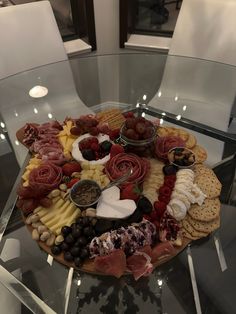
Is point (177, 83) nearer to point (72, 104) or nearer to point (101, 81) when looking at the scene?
point (101, 81)

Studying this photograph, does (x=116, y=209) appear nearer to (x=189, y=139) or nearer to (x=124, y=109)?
(x=189, y=139)

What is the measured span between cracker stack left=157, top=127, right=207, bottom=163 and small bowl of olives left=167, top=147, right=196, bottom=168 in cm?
8

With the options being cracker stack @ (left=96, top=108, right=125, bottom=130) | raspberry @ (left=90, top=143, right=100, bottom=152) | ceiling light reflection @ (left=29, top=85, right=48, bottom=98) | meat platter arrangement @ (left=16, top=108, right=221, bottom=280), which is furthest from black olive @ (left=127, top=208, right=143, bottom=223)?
ceiling light reflection @ (left=29, top=85, right=48, bottom=98)

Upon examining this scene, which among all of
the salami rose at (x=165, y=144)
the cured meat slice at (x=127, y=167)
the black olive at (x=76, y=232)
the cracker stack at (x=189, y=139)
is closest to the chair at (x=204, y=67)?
the cracker stack at (x=189, y=139)

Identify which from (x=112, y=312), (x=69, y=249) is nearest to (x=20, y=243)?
(x=69, y=249)

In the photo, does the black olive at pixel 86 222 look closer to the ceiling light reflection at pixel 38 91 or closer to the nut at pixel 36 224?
the nut at pixel 36 224

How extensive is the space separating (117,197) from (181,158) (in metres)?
0.30

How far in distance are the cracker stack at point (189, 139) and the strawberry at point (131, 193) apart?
35 cm

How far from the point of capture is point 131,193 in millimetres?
1001

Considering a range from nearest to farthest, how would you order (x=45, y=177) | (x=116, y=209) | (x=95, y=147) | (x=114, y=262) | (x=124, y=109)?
(x=114, y=262) → (x=116, y=209) → (x=45, y=177) → (x=95, y=147) → (x=124, y=109)

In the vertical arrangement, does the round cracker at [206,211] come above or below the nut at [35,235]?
above

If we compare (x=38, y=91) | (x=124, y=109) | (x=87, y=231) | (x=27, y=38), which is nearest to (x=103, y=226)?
(x=87, y=231)

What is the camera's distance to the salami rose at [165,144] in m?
1.19

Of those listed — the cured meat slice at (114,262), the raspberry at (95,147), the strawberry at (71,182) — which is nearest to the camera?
the cured meat slice at (114,262)
